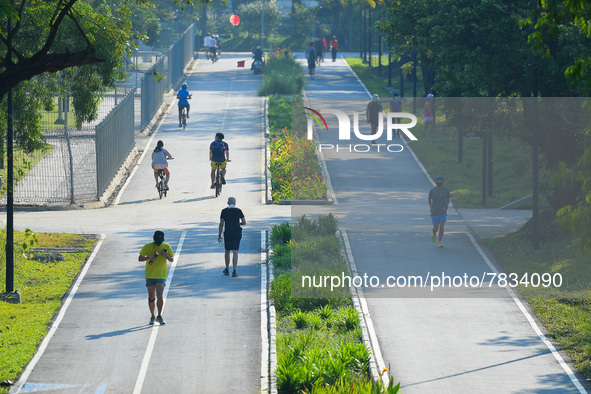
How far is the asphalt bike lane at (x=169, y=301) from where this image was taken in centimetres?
1208

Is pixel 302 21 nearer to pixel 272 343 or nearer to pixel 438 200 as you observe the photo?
pixel 438 200

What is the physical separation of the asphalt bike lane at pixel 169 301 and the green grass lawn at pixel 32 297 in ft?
0.96

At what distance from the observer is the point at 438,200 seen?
19.3 m

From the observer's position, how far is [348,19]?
75000mm

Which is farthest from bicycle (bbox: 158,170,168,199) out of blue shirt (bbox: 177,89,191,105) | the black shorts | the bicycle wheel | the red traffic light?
the red traffic light

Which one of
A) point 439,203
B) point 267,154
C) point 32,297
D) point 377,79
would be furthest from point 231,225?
point 377,79

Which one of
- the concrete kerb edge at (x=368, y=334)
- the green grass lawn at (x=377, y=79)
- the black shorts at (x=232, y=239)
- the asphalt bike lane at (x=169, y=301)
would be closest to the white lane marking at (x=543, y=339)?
the concrete kerb edge at (x=368, y=334)

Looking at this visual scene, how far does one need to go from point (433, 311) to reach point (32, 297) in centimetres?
713

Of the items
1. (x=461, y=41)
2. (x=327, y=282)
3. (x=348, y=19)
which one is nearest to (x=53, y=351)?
(x=327, y=282)

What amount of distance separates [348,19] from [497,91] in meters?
55.9

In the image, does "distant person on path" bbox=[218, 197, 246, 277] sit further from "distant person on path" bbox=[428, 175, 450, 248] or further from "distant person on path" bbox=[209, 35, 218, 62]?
"distant person on path" bbox=[209, 35, 218, 62]

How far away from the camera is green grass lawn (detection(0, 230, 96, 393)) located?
1282 centimetres

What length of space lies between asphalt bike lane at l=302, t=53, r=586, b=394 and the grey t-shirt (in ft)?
2.96

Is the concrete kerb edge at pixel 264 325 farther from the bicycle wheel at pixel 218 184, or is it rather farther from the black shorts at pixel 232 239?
the bicycle wheel at pixel 218 184
